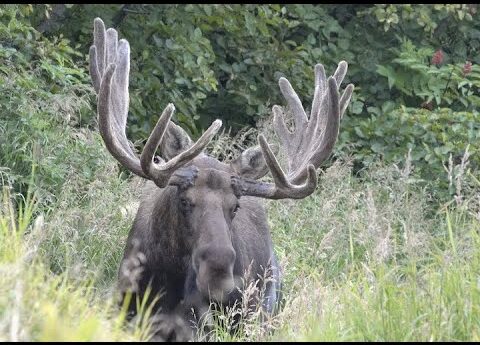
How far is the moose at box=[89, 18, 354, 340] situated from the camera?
7.80 m

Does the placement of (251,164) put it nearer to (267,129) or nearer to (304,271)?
(304,271)

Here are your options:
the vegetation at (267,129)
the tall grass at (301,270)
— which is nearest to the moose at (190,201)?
the tall grass at (301,270)

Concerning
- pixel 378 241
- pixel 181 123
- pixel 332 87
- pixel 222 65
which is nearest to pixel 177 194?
pixel 332 87

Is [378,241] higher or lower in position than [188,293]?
higher

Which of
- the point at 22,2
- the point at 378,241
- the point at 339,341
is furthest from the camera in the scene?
the point at 22,2

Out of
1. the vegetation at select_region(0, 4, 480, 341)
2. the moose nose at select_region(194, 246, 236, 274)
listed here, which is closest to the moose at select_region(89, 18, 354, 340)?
the moose nose at select_region(194, 246, 236, 274)

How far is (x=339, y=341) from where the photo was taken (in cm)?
605

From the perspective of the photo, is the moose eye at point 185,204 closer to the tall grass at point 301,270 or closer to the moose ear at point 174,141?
the moose ear at point 174,141

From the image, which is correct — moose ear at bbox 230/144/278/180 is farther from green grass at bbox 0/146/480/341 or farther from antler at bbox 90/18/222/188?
green grass at bbox 0/146/480/341

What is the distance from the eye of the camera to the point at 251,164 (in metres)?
8.59

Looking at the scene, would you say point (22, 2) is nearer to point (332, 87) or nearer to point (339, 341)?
point (332, 87)

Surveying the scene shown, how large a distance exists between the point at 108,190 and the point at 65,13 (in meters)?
3.28

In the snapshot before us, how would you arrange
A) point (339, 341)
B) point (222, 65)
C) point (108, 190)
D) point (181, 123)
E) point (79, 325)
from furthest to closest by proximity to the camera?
point (222, 65)
point (181, 123)
point (108, 190)
point (339, 341)
point (79, 325)

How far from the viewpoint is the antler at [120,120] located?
7.85 metres
